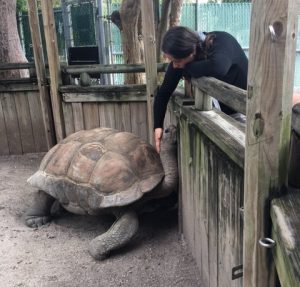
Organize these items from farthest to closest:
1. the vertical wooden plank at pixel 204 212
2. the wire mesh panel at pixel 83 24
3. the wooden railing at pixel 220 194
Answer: the wire mesh panel at pixel 83 24
the vertical wooden plank at pixel 204 212
the wooden railing at pixel 220 194

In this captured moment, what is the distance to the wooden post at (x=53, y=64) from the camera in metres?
4.80

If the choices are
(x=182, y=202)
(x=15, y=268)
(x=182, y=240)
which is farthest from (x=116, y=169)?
(x=15, y=268)

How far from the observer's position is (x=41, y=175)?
406cm

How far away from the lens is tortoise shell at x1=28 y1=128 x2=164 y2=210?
3561mm

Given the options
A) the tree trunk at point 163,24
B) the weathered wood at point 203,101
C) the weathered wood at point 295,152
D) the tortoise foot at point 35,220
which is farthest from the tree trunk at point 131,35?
the weathered wood at point 295,152

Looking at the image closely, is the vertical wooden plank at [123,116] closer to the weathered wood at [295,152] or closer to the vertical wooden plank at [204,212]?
the vertical wooden plank at [204,212]

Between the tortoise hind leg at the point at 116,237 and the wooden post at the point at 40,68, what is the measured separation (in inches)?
90.0

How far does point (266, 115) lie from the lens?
119 cm

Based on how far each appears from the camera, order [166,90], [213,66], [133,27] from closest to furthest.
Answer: [213,66] → [166,90] → [133,27]

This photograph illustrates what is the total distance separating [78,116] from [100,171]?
5.92 feet

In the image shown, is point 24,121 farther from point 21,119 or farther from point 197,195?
point 197,195

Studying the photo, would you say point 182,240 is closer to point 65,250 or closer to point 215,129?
point 65,250

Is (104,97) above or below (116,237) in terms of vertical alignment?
above

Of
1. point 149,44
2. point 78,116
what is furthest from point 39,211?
point 149,44
